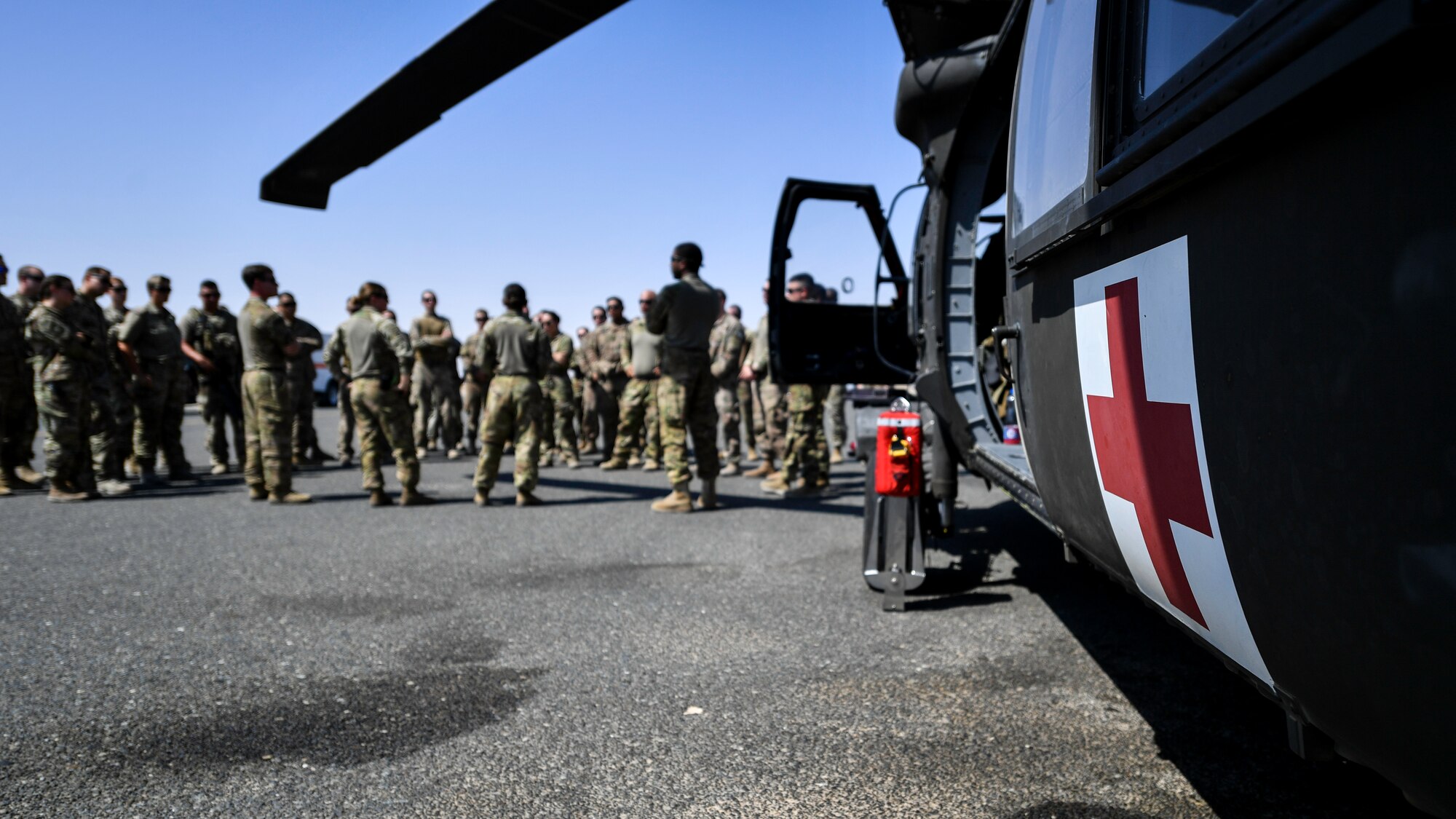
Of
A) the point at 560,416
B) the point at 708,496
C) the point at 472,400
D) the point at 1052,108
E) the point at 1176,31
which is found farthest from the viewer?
the point at 472,400

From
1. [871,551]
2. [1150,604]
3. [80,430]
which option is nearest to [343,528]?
[80,430]

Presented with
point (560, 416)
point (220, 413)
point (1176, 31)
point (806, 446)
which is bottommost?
point (806, 446)

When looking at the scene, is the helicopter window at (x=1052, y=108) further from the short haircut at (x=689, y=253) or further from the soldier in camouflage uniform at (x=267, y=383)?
the soldier in camouflage uniform at (x=267, y=383)

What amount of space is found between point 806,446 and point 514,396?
103 inches

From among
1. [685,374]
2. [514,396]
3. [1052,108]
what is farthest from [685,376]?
[1052,108]

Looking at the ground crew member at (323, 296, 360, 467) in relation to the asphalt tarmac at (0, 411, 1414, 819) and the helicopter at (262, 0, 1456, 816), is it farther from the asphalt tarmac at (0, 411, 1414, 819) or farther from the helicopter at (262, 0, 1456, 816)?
the helicopter at (262, 0, 1456, 816)

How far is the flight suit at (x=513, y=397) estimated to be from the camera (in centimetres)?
731

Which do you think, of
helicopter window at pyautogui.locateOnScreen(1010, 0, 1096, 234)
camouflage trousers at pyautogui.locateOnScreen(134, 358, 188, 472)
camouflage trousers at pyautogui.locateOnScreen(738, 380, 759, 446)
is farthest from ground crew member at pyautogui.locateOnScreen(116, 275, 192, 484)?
helicopter window at pyautogui.locateOnScreen(1010, 0, 1096, 234)

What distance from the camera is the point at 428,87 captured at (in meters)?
4.47

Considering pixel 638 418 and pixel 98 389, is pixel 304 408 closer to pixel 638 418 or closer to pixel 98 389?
pixel 98 389

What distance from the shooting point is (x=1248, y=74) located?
99 cm

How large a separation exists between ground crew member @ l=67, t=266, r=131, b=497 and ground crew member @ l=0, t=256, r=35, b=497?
0.58 meters

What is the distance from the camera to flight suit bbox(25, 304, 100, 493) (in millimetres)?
7277

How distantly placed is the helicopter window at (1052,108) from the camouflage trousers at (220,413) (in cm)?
889
